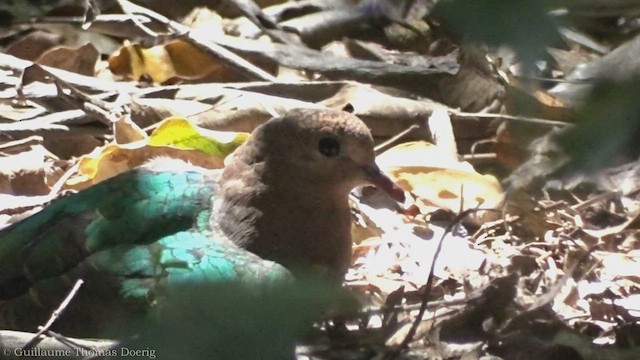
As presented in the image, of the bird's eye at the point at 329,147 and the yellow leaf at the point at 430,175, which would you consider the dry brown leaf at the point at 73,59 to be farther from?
the bird's eye at the point at 329,147

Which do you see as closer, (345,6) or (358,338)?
(345,6)

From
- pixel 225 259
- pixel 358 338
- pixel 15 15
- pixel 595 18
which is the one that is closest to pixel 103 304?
pixel 225 259

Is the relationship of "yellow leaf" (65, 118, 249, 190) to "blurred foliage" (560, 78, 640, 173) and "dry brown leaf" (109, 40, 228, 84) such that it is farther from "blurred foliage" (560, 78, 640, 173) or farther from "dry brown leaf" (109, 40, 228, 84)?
"blurred foliage" (560, 78, 640, 173)

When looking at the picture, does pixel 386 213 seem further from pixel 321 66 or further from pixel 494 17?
pixel 494 17

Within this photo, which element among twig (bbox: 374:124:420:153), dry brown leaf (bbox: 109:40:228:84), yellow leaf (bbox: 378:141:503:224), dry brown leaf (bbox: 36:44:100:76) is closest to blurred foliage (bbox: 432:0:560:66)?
yellow leaf (bbox: 378:141:503:224)

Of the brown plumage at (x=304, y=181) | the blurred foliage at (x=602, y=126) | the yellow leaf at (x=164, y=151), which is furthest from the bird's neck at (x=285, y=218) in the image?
the blurred foliage at (x=602, y=126)

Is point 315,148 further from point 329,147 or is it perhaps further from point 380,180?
point 380,180

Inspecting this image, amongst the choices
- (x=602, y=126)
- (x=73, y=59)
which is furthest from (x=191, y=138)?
(x=602, y=126)

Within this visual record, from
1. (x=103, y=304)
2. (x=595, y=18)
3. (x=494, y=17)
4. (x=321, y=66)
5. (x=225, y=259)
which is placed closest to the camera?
(x=494, y=17)
